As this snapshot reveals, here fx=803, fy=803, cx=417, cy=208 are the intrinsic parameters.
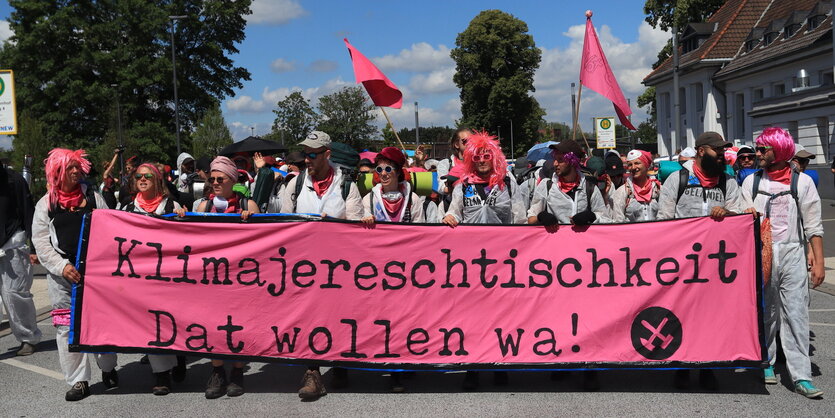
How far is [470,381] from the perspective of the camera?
571cm

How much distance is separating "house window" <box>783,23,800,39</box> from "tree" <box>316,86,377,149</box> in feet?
126

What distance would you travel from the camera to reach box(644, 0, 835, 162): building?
1224 inches

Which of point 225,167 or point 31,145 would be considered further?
point 31,145

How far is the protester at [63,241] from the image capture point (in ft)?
18.7

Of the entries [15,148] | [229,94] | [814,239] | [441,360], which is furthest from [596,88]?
[229,94]

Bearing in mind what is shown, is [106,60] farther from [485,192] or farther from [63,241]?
[485,192]

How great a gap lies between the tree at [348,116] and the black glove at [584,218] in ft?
207

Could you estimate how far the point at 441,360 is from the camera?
5.59 meters

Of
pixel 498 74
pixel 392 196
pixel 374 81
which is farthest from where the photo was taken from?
pixel 498 74

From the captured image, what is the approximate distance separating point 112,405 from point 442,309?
2365 mm

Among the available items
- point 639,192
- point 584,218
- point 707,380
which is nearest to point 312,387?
point 584,218

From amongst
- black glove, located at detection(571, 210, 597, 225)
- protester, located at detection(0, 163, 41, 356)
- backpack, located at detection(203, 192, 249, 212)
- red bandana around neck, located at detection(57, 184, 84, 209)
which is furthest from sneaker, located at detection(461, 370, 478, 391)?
protester, located at detection(0, 163, 41, 356)

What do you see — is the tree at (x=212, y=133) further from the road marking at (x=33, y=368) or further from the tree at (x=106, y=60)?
the road marking at (x=33, y=368)

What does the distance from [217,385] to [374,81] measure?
16.5 ft
